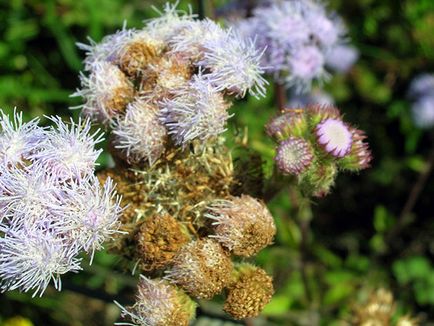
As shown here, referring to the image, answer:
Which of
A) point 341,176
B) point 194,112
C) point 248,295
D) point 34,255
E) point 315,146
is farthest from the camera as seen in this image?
point 341,176

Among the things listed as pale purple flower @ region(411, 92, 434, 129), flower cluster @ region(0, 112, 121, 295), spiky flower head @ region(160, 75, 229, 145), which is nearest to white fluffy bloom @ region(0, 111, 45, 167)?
flower cluster @ region(0, 112, 121, 295)

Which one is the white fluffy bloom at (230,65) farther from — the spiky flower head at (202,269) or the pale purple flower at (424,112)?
the pale purple flower at (424,112)

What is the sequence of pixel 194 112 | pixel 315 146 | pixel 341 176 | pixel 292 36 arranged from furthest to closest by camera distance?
pixel 341 176
pixel 292 36
pixel 315 146
pixel 194 112

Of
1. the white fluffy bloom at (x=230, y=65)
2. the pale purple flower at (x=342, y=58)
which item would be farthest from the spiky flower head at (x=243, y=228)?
the pale purple flower at (x=342, y=58)

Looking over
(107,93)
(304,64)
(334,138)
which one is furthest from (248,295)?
(304,64)

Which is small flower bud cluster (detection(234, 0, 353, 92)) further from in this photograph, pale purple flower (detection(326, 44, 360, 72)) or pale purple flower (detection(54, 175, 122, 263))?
pale purple flower (detection(54, 175, 122, 263))

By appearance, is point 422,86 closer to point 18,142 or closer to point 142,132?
point 142,132
